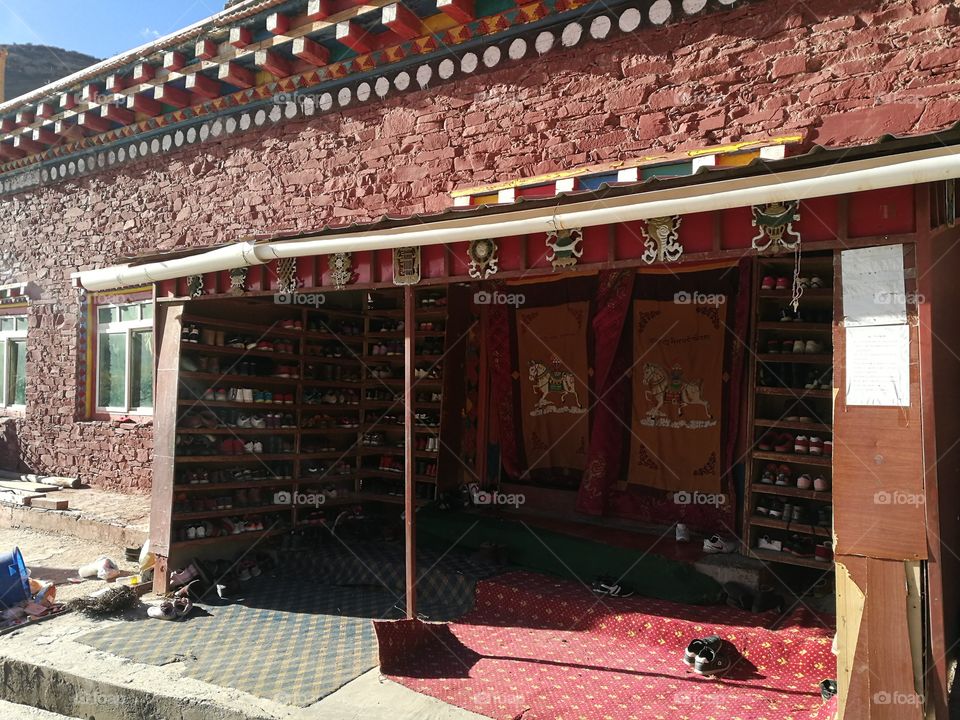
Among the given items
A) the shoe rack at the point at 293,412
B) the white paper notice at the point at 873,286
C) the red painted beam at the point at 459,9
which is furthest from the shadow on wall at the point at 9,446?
the white paper notice at the point at 873,286

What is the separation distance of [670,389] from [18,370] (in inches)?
417

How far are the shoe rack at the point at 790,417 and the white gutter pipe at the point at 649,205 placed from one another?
82.0 inches

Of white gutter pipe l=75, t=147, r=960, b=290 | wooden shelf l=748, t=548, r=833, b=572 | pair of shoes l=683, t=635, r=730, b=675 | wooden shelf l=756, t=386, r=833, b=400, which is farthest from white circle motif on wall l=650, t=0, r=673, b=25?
pair of shoes l=683, t=635, r=730, b=675

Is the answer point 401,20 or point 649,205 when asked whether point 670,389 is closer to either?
point 649,205

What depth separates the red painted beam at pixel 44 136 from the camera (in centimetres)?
1022

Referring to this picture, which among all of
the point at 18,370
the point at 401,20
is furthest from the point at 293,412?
the point at 18,370

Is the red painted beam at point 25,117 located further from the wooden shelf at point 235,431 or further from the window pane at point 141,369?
the wooden shelf at point 235,431

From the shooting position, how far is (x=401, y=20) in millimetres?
6773

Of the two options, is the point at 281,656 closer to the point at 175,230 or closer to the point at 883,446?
the point at 883,446

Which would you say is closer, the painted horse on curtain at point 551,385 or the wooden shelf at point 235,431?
the wooden shelf at point 235,431

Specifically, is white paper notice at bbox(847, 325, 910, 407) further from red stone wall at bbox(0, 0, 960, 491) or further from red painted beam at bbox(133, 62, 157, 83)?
red painted beam at bbox(133, 62, 157, 83)

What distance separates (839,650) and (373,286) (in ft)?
12.0

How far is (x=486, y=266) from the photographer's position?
4582mm

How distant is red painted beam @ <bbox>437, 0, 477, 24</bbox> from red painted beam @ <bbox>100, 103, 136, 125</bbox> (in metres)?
5.23
